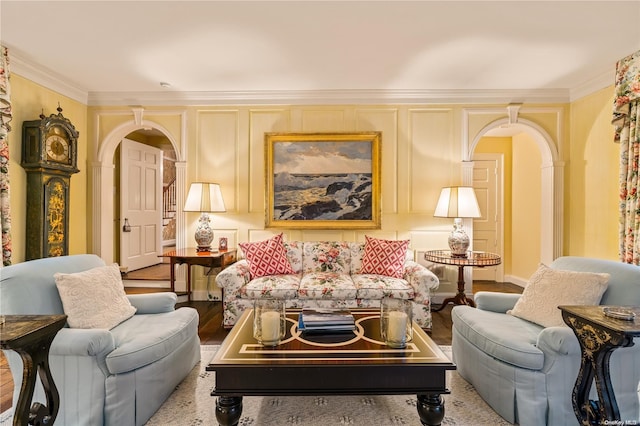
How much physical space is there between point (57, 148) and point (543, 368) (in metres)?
4.64

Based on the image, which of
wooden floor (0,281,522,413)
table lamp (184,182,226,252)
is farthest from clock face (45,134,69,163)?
wooden floor (0,281,522,413)

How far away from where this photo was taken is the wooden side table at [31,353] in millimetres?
1281

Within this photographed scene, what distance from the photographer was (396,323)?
180 centimetres

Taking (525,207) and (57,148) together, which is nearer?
(57,148)

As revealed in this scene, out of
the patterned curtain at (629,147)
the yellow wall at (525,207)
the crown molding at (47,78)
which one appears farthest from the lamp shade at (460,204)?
the crown molding at (47,78)

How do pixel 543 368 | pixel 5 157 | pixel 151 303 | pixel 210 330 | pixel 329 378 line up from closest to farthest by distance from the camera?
pixel 329 378 → pixel 543 368 → pixel 151 303 → pixel 5 157 → pixel 210 330

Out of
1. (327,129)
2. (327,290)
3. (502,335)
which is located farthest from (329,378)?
(327,129)

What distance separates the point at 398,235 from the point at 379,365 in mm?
2754

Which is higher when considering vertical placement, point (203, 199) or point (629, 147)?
→ point (629, 147)

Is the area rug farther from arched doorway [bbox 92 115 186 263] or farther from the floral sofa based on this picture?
arched doorway [bbox 92 115 186 263]

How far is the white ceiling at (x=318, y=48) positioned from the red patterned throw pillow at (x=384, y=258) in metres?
1.87

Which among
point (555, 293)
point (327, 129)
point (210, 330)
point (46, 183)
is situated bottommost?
point (210, 330)

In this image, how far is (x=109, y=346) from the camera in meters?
1.72

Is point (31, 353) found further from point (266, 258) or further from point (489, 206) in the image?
point (489, 206)
